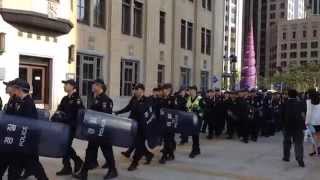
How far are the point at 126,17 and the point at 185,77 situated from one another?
30.2ft

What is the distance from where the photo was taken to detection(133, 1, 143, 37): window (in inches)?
1117

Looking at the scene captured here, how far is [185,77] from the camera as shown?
35719 mm

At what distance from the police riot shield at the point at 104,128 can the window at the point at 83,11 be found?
48.2 ft

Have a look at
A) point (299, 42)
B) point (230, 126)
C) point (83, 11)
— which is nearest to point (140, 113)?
point (230, 126)

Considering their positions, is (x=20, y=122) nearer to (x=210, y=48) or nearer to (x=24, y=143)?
(x=24, y=143)

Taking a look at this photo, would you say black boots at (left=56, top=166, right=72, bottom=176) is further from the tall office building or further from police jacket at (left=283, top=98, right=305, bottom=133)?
the tall office building

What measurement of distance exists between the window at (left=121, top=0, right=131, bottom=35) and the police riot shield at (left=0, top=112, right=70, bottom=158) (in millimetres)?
19199

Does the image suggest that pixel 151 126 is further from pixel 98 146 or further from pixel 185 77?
pixel 185 77

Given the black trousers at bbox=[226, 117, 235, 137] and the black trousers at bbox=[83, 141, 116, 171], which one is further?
the black trousers at bbox=[226, 117, 235, 137]

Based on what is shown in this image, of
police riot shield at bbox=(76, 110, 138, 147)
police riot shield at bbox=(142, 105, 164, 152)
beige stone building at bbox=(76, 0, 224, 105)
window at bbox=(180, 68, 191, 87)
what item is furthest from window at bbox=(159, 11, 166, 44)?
police riot shield at bbox=(76, 110, 138, 147)

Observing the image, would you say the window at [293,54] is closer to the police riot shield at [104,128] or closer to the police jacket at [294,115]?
the police jacket at [294,115]

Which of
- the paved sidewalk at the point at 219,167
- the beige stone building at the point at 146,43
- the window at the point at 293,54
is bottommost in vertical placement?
the paved sidewalk at the point at 219,167

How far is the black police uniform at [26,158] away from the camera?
7.86 metres

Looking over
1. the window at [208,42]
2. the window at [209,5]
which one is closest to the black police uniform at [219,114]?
the window at [208,42]
